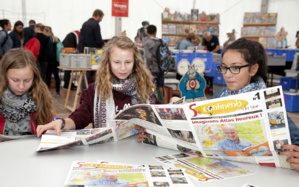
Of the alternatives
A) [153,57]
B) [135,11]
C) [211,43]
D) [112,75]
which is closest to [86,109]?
[112,75]

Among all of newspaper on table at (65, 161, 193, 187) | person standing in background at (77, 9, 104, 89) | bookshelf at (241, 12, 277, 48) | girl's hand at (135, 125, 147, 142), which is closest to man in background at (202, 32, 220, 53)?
bookshelf at (241, 12, 277, 48)

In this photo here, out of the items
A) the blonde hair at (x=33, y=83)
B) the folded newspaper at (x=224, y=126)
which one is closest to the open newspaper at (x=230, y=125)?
the folded newspaper at (x=224, y=126)

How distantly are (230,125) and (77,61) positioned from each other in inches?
134

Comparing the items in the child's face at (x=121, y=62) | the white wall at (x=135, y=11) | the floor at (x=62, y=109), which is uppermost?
the white wall at (x=135, y=11)

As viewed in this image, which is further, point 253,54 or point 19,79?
point 19,79

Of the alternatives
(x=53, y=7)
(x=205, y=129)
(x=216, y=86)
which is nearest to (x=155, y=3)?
(x=53, y=7)

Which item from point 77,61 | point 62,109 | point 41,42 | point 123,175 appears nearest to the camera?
point 123,175

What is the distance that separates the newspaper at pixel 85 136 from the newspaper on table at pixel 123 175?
16 cm

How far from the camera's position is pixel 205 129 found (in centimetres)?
90

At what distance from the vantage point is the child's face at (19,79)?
151 centimetres

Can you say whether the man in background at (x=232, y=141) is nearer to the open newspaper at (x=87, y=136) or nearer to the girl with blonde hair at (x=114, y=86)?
the open newspaper at (x=87, y=136)

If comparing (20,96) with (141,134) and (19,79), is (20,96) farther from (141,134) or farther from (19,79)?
(141,134)

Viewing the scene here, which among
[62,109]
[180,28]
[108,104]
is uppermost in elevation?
[180,28]

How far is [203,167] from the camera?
897 millimetres
